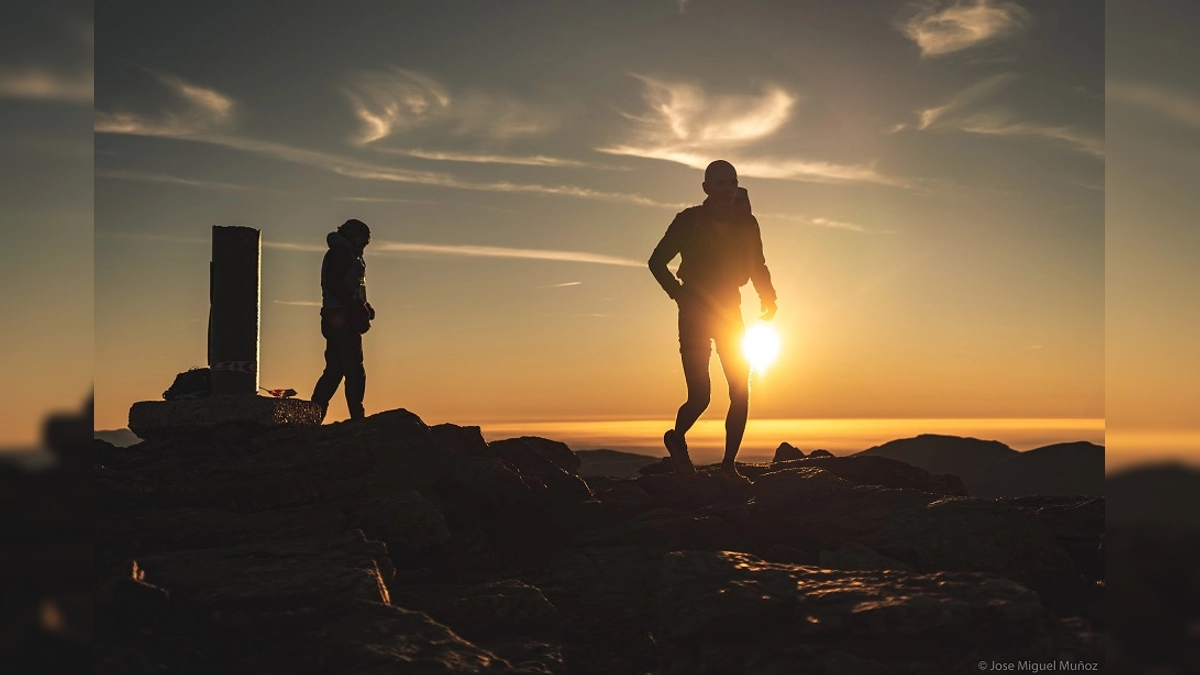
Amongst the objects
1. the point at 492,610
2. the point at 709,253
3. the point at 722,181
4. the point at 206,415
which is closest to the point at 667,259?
the point at 709,253

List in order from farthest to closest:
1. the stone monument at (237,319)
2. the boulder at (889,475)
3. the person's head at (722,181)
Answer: the stone monument at (237,319) → the boulder at (889,475) → the person's head at (722,181)

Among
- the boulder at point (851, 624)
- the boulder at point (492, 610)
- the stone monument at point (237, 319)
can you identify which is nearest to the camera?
the boulder at point (851, 624)

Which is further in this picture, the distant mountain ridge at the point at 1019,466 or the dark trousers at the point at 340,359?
the distant mountain ridge at the point at 1019,466

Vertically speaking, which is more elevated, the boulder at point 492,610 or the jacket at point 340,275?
the jacket at point 340,275

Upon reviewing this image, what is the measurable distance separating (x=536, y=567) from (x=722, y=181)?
13.0 feet

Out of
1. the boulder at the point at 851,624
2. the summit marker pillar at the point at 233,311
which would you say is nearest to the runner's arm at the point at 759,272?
the boulder at the point at 851,624

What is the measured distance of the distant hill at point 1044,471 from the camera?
123ft

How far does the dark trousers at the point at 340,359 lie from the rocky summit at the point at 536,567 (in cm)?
175

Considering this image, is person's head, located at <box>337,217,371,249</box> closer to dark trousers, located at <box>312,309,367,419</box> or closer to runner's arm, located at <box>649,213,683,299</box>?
dark trousers, located at <box>312,309,367,419</box>

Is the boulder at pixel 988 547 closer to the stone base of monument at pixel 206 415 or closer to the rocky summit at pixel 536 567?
the rocky summit at pixel 536 567

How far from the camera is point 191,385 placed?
36.5ft

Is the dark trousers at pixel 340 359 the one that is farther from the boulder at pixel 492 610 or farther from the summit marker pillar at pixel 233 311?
the boulder at pixel 492 610

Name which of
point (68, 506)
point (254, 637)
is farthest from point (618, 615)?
point (68, 506)

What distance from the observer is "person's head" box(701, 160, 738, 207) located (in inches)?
343
